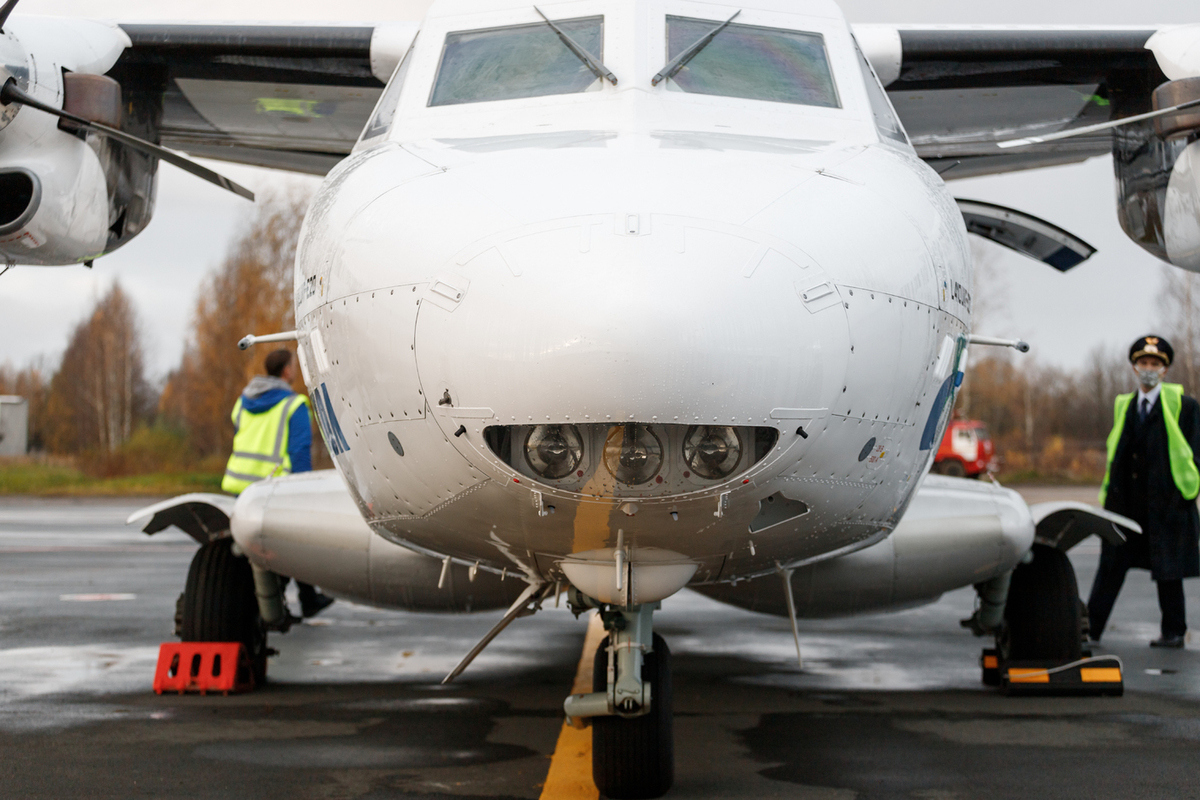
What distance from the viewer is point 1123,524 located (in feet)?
19.7

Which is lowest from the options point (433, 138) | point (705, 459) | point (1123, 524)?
point (1123, 524)


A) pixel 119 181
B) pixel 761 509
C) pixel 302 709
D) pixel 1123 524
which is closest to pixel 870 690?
pixel 1123 524

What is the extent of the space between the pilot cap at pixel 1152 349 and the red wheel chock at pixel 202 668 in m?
5.87

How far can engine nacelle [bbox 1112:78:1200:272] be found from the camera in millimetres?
4520

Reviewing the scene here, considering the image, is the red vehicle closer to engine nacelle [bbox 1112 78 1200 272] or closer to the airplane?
engine nacelle [bbox 1112 78 1200 272]

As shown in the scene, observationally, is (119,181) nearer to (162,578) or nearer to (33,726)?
(33,726)

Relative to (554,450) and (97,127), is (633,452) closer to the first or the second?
(554,450)

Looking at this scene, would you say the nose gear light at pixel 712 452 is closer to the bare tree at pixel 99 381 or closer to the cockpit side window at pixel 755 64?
the cockpit side window at pixel 755 64

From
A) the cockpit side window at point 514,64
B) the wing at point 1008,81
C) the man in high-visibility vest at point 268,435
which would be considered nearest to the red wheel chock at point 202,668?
the man in high-visibility vest at point 268,435

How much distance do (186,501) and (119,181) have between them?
1.61 meters

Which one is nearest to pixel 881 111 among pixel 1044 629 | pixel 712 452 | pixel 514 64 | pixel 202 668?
pixel 514 64

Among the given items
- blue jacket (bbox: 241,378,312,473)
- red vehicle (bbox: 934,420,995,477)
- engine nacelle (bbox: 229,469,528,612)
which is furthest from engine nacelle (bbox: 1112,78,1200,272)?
red vehicle (bbox: 934,420,995,477)

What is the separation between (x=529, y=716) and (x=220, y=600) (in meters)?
1.77

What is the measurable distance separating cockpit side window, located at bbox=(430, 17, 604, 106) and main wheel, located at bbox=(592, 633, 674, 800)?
1.96 metres
